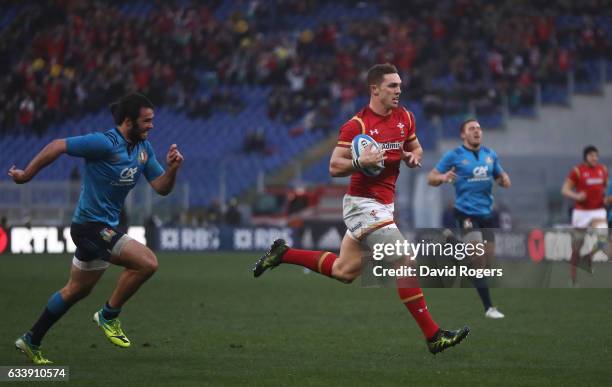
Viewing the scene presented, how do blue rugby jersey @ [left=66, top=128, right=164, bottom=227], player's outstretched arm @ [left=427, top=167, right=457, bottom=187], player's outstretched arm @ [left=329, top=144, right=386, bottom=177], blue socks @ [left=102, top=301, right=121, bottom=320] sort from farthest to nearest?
player's outstretched arm @ [left=427, top=167, right=457, bottom=187] → blue socks @ [left=102, top=301, right=121, bottom=320] → blue rugby jersey @ [left=66, top=128, right=164, bottom=227] → player's outstretched arm @ [left=329, top=144, right=386, bottom=177]

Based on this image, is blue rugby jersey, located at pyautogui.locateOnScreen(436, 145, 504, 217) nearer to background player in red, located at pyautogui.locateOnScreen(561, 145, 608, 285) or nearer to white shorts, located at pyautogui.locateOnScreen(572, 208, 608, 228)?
background player in red, located at pyautogui.locateOnScreen(561, 145, 608, 285)

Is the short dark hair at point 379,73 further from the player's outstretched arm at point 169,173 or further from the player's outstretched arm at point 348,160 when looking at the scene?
the player's outstretched arm at point 169,173

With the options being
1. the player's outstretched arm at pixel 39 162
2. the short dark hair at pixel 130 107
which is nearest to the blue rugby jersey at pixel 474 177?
the short dark hair at pixel 130 107

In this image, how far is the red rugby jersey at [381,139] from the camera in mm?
9578

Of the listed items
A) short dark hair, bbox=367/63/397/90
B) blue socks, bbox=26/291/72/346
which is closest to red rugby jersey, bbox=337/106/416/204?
short dark hair, bbox=367/63/397/90

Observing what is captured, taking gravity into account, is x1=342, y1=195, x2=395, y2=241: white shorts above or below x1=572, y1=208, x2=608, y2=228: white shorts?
below

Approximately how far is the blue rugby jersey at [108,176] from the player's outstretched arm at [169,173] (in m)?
0.24

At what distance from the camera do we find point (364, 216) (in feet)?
31.7

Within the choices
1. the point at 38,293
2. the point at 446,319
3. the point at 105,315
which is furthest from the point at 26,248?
the point at 105,315

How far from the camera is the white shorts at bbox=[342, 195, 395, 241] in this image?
31.5ft

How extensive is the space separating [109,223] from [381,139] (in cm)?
250

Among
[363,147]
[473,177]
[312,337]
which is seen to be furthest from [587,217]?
[363,147]

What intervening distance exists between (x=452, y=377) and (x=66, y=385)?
9.61ft

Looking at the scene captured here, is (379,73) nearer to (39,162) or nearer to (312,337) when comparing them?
(39,162)
